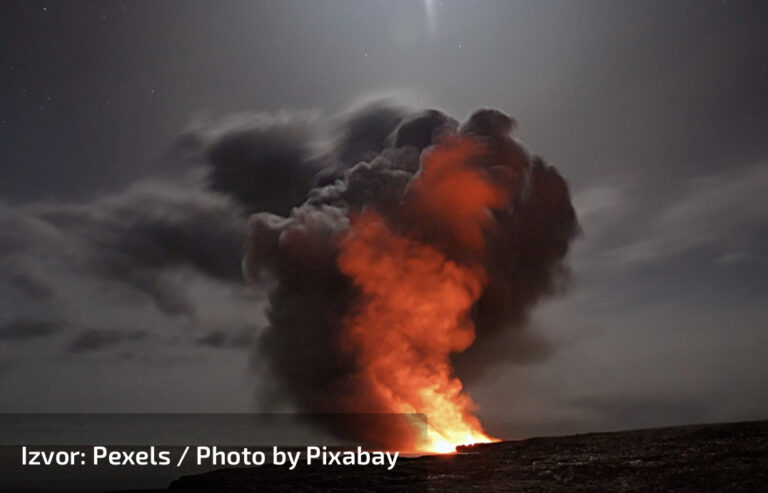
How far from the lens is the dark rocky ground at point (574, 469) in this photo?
28766mm

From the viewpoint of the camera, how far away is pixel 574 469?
32094 mm

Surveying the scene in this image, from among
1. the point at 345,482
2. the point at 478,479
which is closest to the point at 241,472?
the point at 345,482

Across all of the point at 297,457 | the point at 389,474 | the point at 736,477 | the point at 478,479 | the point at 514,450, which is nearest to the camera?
the point at 736,477

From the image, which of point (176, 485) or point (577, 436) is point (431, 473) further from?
point (176, 485)

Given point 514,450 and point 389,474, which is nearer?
point 389,474

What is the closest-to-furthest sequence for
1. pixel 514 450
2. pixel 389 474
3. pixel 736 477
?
pixel 736 477 < pixel 389 474 < pixel 514 450

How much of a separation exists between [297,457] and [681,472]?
66.8 ft

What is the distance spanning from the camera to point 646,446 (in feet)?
111

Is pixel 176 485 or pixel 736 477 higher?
pixel 176 485

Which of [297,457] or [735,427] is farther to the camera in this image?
[297,457]

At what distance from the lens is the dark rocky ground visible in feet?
94.4

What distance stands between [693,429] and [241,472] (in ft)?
73.3

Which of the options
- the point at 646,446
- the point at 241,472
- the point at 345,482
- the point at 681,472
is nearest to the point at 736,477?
the point at 681,472

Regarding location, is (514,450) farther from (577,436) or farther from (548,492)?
(548,492)
